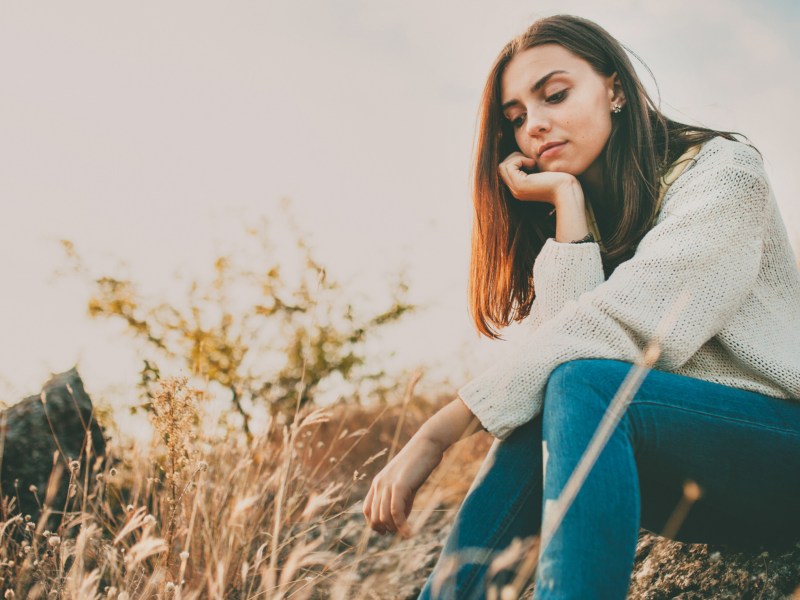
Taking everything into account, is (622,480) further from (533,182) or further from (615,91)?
(615,91)

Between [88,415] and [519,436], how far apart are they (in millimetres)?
2396

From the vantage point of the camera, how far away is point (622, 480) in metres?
1.32

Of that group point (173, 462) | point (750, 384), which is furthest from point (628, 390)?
point (173, 462)

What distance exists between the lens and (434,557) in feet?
9.77

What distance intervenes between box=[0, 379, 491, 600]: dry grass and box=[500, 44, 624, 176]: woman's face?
1002 millimetres

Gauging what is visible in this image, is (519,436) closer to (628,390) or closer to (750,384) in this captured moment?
(628,390)

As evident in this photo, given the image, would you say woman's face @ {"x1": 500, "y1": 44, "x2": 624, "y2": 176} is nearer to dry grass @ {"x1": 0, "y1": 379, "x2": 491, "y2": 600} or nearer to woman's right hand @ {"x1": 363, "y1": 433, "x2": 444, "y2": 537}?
dry grass @ {"x1": 0, "y1": 379, "x2": 491, "y2": 600}

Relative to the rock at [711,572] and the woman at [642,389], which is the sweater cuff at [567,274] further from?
the rock at [711,572]

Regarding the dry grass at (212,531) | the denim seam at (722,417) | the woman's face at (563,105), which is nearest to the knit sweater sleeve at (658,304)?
the denim seam at (722,417)

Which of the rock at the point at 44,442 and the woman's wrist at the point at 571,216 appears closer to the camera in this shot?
the woman's wrist at the point at 571,216

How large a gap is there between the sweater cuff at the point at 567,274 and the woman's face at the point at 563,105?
496mm

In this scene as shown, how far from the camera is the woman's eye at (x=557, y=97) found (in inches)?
91.5

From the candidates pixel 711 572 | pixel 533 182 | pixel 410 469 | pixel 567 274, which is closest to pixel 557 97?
pixel 533 182

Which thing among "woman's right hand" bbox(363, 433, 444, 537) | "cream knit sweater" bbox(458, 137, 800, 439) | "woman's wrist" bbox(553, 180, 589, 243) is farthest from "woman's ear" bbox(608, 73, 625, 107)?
"woman's right hand" bbox(363, 433, 444, 537)
